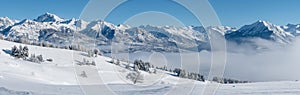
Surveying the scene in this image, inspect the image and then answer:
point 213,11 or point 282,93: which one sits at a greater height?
point 213,11

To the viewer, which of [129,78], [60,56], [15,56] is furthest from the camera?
[60,56]

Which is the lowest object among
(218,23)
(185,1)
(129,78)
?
(129,78)

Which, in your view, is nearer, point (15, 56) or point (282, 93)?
point (282, 93)

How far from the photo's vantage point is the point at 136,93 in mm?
26984

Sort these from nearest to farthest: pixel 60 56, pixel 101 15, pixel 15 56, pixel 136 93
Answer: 1. pixel 101 15
2. pixel 136 93
3. pixel 15 56
4. pixel 60 56

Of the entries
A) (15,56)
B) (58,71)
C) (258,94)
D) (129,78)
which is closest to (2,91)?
(258,94)

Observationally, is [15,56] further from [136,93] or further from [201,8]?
[201,8]

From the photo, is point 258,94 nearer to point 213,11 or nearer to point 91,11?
point 213,11

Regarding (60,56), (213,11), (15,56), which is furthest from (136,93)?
(60,56)

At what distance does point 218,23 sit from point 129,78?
128ft

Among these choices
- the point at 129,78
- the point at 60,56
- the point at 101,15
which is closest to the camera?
the point at 101,15

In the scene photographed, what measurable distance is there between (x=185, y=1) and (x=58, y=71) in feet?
162

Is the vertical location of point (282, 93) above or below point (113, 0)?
below

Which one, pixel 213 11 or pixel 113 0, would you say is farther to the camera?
pixel 113 0
